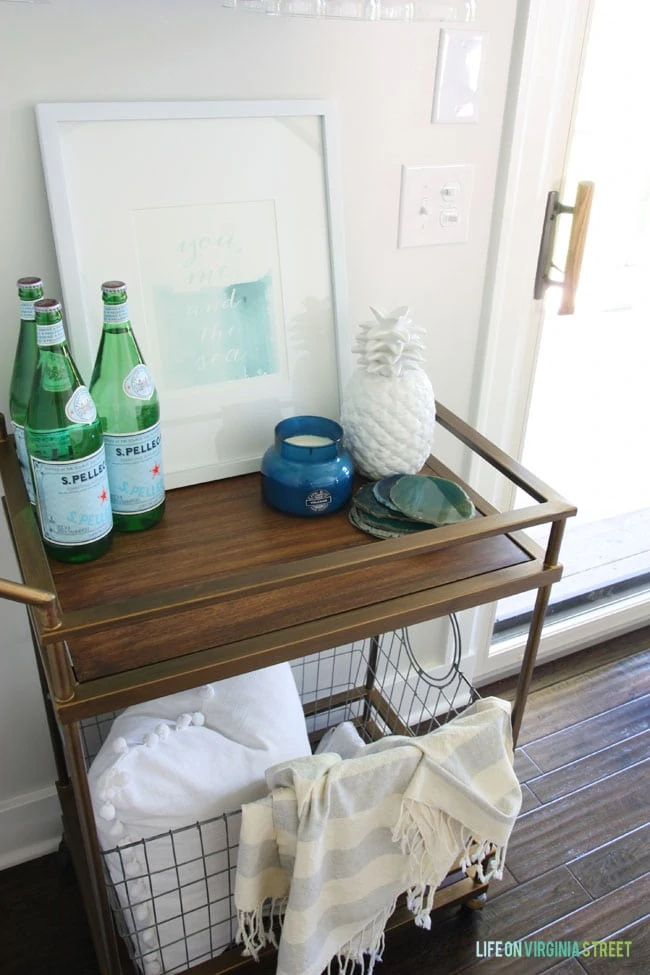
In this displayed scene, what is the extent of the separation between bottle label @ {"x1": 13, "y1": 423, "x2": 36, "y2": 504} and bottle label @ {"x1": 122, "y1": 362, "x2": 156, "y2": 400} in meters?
0.14

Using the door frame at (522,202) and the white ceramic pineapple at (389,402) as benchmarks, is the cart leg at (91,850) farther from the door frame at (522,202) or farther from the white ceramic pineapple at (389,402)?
the door frame at (522,202)

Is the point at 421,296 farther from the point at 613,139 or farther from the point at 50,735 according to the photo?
the point at 50,735

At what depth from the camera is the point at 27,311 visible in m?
0.89

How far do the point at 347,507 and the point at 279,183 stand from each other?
44 centimetres

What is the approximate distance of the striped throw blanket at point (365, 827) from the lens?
2.96 ft

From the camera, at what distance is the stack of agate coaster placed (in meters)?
0.96

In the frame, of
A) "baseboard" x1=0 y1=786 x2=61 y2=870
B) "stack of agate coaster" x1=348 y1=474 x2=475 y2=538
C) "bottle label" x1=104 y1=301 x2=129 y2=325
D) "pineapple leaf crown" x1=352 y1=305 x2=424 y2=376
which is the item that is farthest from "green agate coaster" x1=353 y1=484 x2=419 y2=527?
"baseboard" x1=0 y1=786 x2=61 y2=870

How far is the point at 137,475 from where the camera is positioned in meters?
0.93

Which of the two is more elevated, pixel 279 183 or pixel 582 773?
pixel 279 183

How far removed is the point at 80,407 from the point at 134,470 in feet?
0.38

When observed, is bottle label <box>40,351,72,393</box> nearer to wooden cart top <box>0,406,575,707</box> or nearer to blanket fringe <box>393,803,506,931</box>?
wooden cart top <box>0,406,575,707</box>

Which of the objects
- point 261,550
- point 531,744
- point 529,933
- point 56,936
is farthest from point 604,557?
point 56,936

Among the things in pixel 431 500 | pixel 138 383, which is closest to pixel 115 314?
pixel 138 383

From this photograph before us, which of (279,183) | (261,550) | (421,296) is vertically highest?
(279,183)
